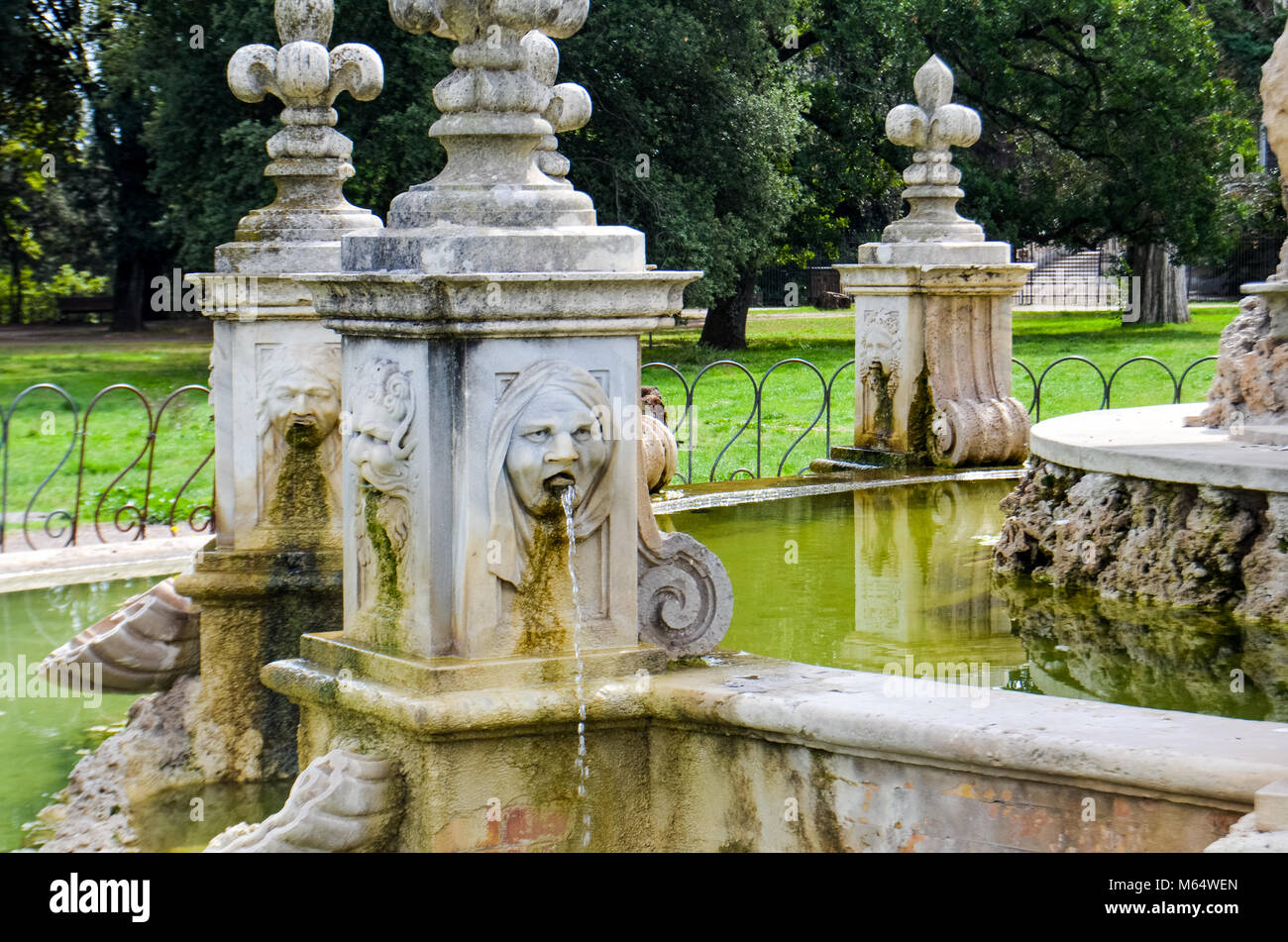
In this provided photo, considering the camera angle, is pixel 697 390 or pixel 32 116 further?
pixel 32 116

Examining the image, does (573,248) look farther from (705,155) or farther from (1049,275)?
(1049,275)

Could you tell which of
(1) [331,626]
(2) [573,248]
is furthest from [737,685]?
(1) [331,626]

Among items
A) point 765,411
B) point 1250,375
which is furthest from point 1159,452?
point 765,411

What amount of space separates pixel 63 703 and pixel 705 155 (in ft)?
58.7

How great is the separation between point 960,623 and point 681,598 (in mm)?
1563

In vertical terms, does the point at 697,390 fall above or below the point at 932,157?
below

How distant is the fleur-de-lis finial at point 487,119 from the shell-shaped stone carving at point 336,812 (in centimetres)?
128

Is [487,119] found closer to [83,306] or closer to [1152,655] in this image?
[1152,655]

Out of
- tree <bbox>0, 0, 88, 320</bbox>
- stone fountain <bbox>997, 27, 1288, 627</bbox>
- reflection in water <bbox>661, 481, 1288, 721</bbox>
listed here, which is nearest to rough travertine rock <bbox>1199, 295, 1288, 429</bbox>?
stone fountain <bbox>997, 27, 1288, 627</bbox>

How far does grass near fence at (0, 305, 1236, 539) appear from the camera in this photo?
1362 centimetres

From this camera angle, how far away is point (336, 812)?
3820 millimetres

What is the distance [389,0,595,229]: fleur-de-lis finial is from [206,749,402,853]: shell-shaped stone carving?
50.5 inches

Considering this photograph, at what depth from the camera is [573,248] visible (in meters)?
3.85

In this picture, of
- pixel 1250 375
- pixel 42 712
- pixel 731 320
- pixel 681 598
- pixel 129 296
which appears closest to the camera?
pixel 681 598
